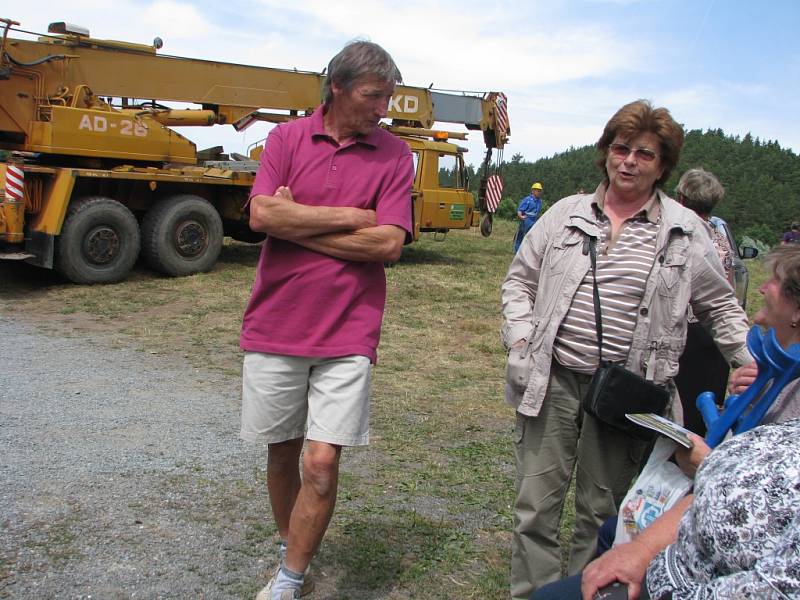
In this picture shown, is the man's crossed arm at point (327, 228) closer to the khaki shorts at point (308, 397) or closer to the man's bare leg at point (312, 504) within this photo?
the khaki shorts at point (308, 397)

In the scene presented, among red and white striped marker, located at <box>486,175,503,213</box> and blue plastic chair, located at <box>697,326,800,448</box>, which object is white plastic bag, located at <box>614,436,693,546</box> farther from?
red and white striped marker, located at <box>486,175,503,213</box>

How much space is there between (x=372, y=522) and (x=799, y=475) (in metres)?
2.33

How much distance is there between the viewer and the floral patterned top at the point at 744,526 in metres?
1.56

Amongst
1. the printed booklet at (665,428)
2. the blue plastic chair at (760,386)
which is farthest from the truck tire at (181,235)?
the blue plastic chair at (760,386)

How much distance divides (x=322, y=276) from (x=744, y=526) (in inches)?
63.0

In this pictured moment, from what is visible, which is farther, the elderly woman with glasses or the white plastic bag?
the elderly woman with glasses

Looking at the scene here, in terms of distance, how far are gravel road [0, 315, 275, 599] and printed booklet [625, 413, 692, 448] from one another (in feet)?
5.18

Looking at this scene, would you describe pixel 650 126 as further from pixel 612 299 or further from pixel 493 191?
pixel 493 191

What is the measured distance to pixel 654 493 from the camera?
88.4 inches

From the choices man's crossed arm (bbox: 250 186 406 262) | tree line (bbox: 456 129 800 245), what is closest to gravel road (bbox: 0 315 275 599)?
man's crossed arm (bbox: 250 186 406 262)

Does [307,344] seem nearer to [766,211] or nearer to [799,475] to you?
[799,475]

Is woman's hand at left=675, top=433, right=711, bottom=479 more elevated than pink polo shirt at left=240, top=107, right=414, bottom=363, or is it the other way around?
pink polo shirt at left=240, top=107, right=414, bottom=363

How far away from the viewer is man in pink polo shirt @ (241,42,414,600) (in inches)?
109

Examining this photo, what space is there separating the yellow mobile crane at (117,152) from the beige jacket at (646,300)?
8074 millimetres
